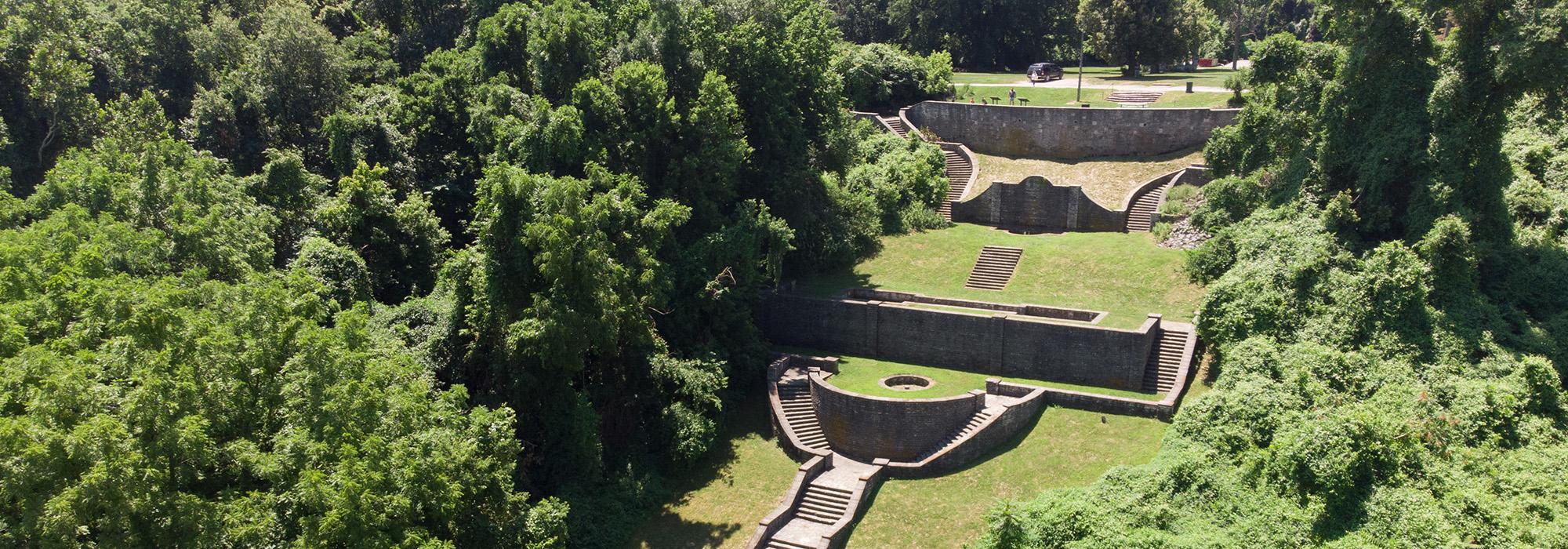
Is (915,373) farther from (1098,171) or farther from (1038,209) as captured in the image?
(1098,171)

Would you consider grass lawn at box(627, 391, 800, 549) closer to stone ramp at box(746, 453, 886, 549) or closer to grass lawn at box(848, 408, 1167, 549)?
stone ramp at box(746, 453, 886, 549)

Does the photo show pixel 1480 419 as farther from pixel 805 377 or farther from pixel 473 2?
pixel 473 2

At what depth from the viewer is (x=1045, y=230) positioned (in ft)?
126

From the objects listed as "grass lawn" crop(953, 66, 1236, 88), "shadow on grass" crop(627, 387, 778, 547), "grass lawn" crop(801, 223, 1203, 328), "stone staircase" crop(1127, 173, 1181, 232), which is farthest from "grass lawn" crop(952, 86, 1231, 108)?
"shadow on grass" crop(627, 387, 778, 547)

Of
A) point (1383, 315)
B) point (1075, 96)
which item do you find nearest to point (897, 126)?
point (1075, 96)

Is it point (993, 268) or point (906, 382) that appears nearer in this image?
point (906, 382)

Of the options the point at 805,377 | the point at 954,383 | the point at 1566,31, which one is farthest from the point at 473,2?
the point at 1566,31

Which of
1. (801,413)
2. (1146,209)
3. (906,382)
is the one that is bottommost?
(801,413)

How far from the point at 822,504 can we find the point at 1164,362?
10377mm

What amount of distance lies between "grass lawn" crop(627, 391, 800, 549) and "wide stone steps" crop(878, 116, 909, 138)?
19.0 meters

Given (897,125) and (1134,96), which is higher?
(1134,96)

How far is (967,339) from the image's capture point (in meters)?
30.3

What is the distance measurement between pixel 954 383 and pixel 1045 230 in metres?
11.4

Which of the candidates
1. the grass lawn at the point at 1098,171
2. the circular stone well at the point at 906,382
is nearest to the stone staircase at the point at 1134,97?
the grass lawn at the point at 1098,171
